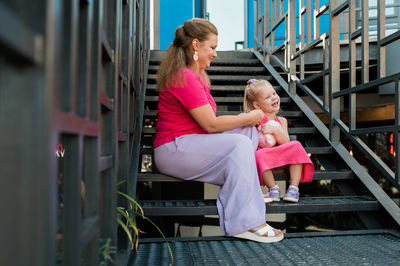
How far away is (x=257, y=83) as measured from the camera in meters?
2.22

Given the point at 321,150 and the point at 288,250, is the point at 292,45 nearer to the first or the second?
the point at 321,150

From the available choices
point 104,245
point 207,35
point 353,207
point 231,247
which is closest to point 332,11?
point 207,35

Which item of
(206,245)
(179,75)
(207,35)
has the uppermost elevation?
(207,35)

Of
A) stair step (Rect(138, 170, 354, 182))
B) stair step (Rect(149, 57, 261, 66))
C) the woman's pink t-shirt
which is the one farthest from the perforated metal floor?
stair step (Rect(149, 57, 261, 66))

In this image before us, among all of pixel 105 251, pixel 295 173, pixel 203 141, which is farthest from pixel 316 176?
pixel 105 251

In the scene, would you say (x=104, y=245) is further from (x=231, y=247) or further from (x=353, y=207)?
(x=353, y=207)

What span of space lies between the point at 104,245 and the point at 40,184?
600 millimetres

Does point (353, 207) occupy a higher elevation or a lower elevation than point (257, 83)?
lower

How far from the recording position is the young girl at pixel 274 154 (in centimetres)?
193

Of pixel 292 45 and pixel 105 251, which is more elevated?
pixel 292 45

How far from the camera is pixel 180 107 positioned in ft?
5.92

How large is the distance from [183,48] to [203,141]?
52 cm

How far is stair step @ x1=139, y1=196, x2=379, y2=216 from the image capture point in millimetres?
1780

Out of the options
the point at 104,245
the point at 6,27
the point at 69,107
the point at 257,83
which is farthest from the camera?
the point at 257,83
